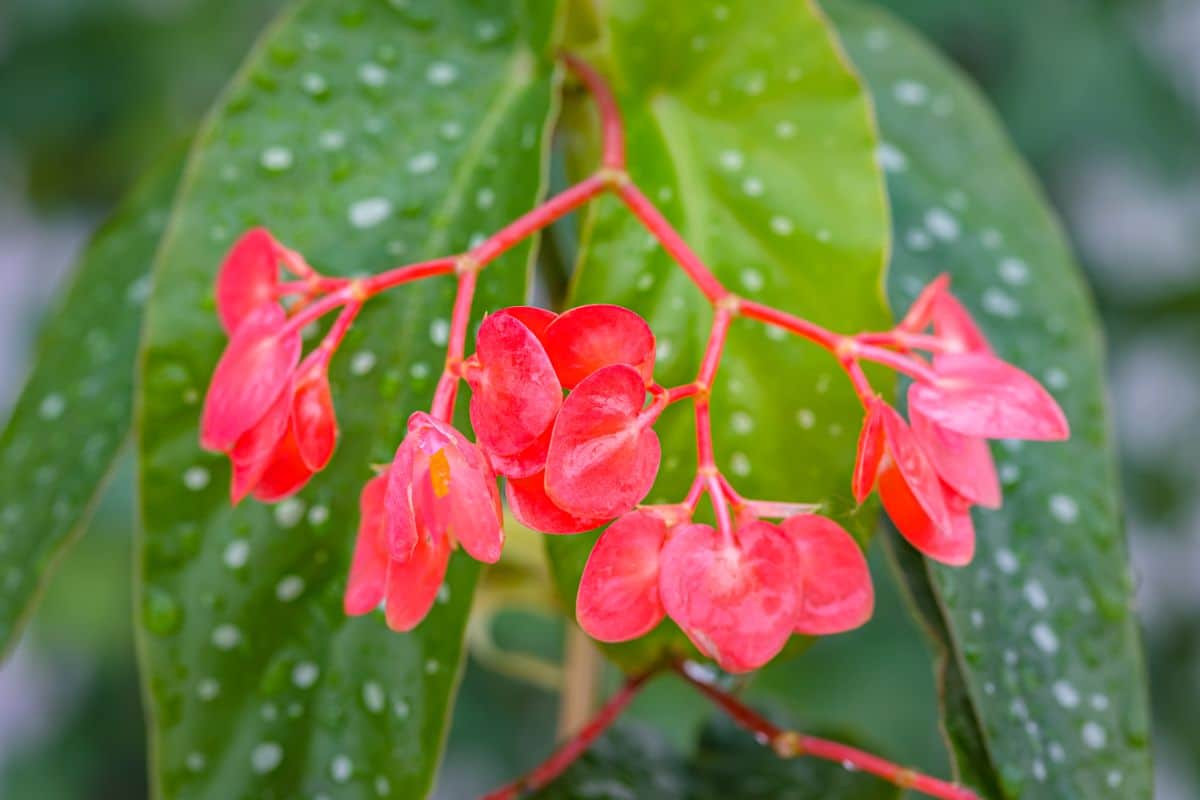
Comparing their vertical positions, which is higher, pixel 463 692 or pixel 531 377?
pixel 531 377

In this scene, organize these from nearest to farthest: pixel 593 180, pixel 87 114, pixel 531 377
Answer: pixel 531 377, pixel 593 180, pixel 87 114

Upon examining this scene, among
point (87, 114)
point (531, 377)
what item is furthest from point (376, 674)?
point (87, 114)

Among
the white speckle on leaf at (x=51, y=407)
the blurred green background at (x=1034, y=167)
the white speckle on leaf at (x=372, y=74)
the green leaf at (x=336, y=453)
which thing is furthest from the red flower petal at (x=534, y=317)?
the blurred green background at (x=1034, y=167)

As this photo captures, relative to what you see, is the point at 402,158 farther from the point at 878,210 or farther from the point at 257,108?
the point at 878,210

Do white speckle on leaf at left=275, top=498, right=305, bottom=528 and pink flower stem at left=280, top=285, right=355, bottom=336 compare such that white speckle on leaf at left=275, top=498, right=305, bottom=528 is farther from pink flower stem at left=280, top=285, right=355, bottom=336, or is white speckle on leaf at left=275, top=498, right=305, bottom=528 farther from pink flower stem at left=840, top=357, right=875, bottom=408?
pink flower stem at left=840, top=357, right=875, bottom=408

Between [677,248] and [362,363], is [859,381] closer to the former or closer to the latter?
[677,248]

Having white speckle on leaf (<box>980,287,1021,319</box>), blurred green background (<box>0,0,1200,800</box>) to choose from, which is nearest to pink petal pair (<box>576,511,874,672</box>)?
white speckle on leaf (<box>980,287,1021,319</box>)
